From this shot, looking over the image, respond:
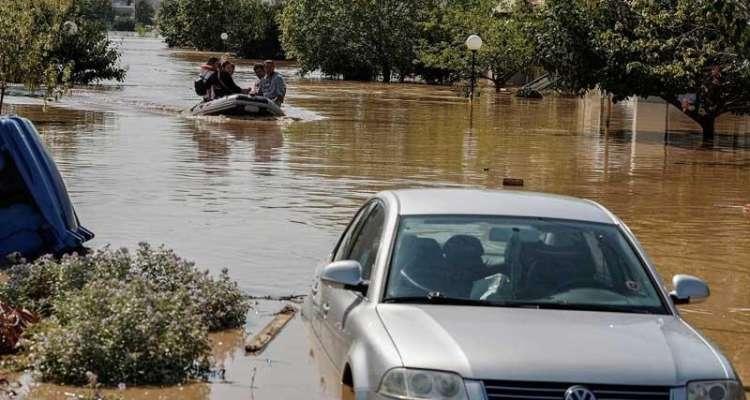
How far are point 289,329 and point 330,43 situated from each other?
A: 58.4 metres

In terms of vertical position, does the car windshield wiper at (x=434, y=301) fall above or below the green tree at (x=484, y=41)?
below

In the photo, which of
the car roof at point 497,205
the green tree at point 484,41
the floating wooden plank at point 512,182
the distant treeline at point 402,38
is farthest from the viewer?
the distant treeline at point 402,38

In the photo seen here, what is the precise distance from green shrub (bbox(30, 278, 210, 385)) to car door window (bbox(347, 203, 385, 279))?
1.10m

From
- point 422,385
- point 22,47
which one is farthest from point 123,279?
point 22,47

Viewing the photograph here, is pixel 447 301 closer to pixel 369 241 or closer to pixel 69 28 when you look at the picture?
pixel 369 241

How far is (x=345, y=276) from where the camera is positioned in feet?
25.0

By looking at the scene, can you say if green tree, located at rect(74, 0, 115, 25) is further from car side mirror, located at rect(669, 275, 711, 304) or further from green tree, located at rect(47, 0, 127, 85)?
car side mirror, located at rect(669, 275, 711, 304)

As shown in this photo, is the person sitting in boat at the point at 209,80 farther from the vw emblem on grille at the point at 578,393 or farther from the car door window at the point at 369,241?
the vw emblem on grille at the point at 578,393

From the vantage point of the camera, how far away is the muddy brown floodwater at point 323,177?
12211 mm

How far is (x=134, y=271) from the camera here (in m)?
10.8

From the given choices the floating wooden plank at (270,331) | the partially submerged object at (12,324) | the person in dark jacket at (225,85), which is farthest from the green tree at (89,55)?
the partially submerged object at (12,324)

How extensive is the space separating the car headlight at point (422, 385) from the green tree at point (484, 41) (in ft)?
158

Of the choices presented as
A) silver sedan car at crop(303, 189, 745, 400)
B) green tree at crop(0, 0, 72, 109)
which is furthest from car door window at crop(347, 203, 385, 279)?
green tree at crop(0, 0, 72, 109)

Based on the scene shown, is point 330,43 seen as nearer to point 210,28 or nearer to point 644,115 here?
point 644,115
